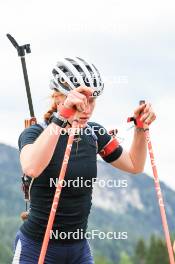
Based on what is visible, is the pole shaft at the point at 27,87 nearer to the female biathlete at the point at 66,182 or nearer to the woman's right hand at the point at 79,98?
the female biathlete at the point at 66,182

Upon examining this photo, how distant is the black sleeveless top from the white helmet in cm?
48

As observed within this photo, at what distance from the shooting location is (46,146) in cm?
689

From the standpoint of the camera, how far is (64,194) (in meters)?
7.57

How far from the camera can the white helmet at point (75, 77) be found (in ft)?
24.7

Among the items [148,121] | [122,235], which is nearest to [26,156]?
[148,121]

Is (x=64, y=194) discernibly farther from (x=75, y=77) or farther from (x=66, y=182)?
(x=75, y=77)

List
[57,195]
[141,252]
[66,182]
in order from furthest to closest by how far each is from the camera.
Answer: [141,252] → [66,182] → [57,195]

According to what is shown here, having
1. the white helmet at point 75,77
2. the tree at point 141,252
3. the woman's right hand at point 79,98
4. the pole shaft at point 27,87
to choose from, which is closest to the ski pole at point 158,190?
the white helmet at point 75,77

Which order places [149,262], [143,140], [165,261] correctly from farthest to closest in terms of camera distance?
[149,262] → [165,261] → [143,140]

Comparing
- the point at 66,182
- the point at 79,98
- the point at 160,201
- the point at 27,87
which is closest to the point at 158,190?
the point at 160,201

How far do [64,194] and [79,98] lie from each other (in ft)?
3.79

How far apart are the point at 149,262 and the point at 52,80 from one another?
131202 mm

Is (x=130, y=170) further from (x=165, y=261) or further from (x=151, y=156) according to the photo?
(x=165, y=261)

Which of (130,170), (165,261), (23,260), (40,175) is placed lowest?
(23,260)
